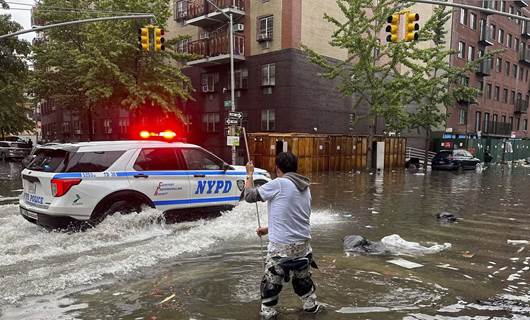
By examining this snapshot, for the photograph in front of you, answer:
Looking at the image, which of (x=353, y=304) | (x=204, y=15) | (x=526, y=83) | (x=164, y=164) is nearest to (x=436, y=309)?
(x=353, y=304)

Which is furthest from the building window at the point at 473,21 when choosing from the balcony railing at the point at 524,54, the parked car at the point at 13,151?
the parked car at the point at 13,151

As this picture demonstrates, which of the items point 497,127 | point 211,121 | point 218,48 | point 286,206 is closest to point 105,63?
point 218,48

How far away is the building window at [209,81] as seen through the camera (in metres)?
33.2

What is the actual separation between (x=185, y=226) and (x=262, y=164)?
15.8m

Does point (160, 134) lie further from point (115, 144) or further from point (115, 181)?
point (115, 181)

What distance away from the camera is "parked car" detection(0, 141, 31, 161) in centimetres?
3294

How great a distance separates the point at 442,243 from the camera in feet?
26.2

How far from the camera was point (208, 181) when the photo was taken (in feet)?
29.7

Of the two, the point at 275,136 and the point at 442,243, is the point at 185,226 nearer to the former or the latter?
the point at 442,243

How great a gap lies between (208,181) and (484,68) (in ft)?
141

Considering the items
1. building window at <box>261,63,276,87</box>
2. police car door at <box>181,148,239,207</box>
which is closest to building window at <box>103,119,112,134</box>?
building window at <box>261,63,276,87</box>

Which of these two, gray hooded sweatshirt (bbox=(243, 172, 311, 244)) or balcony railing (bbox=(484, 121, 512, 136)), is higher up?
balcony railing (bbox=(484, 121, 512, 136))

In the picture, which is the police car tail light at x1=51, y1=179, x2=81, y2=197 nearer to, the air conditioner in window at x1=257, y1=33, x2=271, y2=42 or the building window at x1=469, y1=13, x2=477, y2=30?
the air conditioner in window at x1=257, y1=33, x2=271, y2=42

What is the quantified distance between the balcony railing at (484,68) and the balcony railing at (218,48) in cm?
2543
